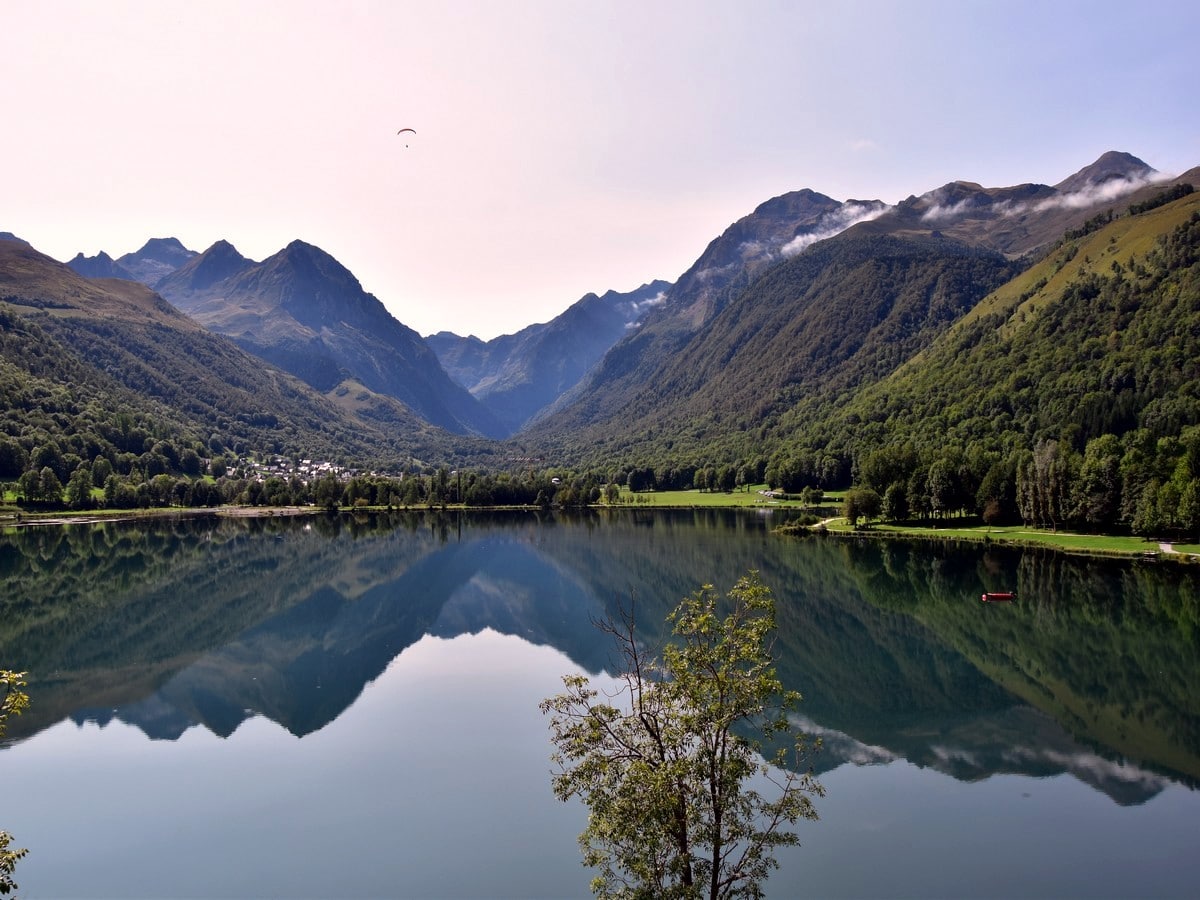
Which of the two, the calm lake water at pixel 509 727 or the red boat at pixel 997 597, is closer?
the calm lake water at pixel 509 727

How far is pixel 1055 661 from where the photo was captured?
51031 mm

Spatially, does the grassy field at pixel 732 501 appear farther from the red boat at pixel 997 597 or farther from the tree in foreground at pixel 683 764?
the tree in foreground at pixel 683 764

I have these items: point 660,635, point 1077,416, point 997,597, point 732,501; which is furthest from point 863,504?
point 660,635

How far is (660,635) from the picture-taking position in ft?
200

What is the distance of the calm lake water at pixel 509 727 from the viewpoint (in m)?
26.0

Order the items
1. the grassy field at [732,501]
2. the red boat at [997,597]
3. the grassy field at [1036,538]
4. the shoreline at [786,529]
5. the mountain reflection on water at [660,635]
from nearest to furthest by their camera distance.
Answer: the mountain reflection on water at [660,635]
the red boat at [997,597]
the shoreline at [786,529]
the grassy field at [1036,538]
the grassy field at [732,501]

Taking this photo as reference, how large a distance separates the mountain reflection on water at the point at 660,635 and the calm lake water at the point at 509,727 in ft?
1.03

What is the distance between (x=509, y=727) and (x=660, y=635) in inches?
870

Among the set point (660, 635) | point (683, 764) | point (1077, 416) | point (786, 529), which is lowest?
point (660, 635)

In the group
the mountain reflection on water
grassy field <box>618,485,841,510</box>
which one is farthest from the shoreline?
the mountain reflection on water

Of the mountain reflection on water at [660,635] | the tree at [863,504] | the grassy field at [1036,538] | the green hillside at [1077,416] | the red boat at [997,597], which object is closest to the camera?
the mountain reflection on water at [660,635]

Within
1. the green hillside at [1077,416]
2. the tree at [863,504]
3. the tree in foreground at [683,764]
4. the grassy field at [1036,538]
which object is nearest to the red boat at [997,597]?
the grassy field at [1036,538]

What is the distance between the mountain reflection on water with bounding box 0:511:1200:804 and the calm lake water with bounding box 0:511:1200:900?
0.32 m

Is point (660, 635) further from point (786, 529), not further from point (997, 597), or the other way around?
point (786, 529)
